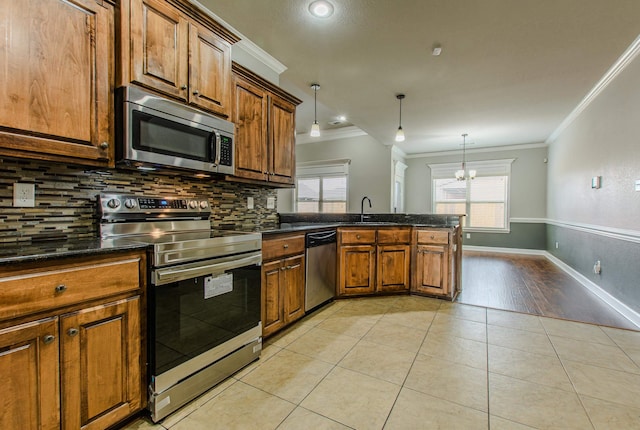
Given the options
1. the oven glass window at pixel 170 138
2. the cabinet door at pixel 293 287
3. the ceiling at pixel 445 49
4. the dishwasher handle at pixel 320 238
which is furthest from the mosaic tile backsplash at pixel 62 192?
the ceiling at pixel 445 49

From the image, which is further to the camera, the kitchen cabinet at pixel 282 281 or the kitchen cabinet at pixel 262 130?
the kitchen cabinet at pixel 262 130

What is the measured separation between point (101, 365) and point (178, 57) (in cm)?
176

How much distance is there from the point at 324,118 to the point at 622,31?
4114 millimetres

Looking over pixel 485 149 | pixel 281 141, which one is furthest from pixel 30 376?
pixel 485 149

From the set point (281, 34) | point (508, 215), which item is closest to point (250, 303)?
point (281, 34)

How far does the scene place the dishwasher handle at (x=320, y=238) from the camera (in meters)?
2.77

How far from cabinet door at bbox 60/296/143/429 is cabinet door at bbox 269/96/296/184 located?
5.42 feet

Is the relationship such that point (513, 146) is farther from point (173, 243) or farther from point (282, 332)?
point (173, 243)

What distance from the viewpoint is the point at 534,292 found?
12.2 feet

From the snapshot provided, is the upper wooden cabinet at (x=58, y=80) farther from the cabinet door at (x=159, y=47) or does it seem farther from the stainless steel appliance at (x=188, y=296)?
the stainless steel appliance at (x=188, y=296)

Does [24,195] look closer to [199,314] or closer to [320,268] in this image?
[199,314]

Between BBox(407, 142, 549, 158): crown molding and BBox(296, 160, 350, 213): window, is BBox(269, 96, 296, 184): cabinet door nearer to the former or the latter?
BBox(296, 160, 350, 213): window

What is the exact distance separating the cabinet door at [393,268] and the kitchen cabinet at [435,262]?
104mm

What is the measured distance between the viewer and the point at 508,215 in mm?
7102
